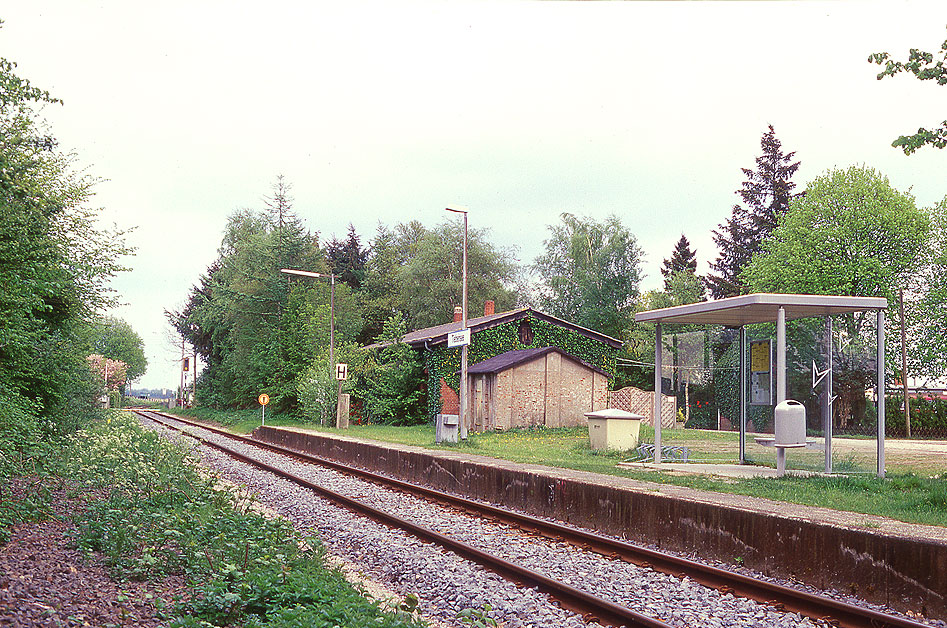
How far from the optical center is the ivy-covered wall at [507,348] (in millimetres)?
38625

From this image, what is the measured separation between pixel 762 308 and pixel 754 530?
6.74 m

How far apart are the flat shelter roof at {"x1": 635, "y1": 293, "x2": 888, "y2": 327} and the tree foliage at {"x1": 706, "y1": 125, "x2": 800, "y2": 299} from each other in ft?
156

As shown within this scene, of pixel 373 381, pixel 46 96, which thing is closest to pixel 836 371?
pixel 46 96

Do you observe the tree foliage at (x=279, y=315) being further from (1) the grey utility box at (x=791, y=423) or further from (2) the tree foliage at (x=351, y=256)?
(1) the grey utility box at (x=791, y=423)

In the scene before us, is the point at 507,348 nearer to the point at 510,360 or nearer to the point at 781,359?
the point at 510,360

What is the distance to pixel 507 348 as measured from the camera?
40.7 meters

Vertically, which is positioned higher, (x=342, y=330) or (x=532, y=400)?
(x=342, y=330)

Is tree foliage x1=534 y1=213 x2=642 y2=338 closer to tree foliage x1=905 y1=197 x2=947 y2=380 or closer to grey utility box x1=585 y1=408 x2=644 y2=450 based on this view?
tree foliage x1=905 y1=197 x2=947 y2=380

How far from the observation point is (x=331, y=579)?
7.37m

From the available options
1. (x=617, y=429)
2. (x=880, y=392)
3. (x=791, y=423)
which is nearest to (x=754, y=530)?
(x=791, y=423)

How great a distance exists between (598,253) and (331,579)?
5419 cm

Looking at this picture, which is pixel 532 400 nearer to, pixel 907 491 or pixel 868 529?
pixel 907 491

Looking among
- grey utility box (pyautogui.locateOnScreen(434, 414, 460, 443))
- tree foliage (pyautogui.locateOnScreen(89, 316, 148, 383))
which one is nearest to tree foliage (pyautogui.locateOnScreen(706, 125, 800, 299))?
grey utility box (pyautogui.locateOnScreen(434, 414, 460, 443))

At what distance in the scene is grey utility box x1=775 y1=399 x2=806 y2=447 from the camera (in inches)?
531
